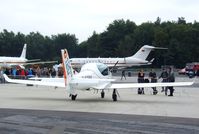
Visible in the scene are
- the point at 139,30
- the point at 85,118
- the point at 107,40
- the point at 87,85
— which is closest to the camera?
the point at 85,118

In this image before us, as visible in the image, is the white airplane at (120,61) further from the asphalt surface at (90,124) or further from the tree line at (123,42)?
the asphalt surface at (90,124)

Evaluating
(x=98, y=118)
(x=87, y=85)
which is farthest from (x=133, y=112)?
(x=87, y=85)

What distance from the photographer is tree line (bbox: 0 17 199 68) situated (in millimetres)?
98750

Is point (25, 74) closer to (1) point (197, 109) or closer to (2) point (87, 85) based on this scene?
(2) point (87, 85)

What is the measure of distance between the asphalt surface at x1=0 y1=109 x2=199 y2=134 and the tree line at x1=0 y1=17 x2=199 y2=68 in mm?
82489

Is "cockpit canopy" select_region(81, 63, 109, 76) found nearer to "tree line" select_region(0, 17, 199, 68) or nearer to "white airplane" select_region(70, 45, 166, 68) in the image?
"white airplane" select_region(70, 45, 166, 68)

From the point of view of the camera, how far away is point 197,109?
61.0 ft

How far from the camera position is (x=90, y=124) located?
13.4 metres

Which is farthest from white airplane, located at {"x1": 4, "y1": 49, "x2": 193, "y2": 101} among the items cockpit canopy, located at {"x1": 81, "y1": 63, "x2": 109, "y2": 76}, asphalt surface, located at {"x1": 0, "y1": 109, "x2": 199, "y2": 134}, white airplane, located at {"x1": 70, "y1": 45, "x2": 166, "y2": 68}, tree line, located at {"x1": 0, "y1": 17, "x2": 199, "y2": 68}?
tree line, located at {"x1": 0, "y1": 17, "x2": 199, "y2": 68}

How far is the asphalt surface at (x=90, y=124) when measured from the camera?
11.9 m

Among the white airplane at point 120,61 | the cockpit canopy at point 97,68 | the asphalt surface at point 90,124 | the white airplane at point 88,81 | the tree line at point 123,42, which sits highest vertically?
the tree line at point 123,42

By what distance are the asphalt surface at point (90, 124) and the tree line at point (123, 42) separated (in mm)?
82489

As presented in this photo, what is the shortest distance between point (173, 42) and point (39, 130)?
291 ft

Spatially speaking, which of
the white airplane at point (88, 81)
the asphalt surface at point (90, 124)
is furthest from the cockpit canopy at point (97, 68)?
the asphalt surface at point (90, 124)
